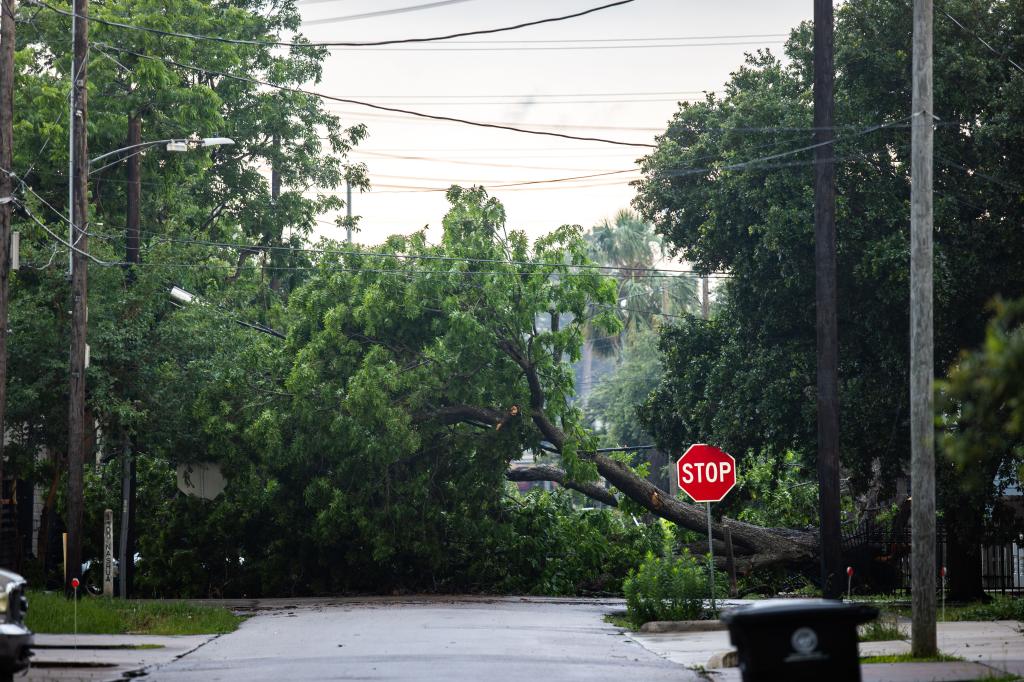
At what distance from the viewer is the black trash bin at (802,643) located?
7.57m

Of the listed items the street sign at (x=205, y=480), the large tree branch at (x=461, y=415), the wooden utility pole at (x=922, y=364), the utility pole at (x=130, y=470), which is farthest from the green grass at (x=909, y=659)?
the street sign at (x=205, y=480)

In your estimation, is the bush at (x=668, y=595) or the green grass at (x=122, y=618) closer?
the green grass at (x=122, y=618)

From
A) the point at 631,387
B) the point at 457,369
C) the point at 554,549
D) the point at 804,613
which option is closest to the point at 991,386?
the point at 804,613

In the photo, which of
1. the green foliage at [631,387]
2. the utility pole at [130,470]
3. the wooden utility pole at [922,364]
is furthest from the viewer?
the green foliage at [631,387]

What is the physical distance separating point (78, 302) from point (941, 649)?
15940 mm

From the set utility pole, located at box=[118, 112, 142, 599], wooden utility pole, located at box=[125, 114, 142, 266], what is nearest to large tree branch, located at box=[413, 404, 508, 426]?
utility pole, located at box=[118, 112, 142, 599]

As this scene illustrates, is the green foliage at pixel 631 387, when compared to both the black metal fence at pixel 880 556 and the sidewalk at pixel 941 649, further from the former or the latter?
the sidewalk at pixel 941 649

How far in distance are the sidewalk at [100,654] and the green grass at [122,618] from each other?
36.4 inches

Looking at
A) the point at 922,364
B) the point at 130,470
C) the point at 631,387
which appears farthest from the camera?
the point at 631,387

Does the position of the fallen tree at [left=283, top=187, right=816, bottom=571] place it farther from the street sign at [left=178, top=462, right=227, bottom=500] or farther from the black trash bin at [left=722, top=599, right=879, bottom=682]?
the black trash bin at [left=722, top=599, right=879, bottom=682]

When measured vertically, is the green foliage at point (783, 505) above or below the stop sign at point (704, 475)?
below

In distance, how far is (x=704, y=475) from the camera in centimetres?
2172

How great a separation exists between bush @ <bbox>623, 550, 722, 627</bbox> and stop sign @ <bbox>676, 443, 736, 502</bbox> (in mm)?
1257

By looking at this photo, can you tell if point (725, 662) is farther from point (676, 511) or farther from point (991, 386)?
point (676, 511)
